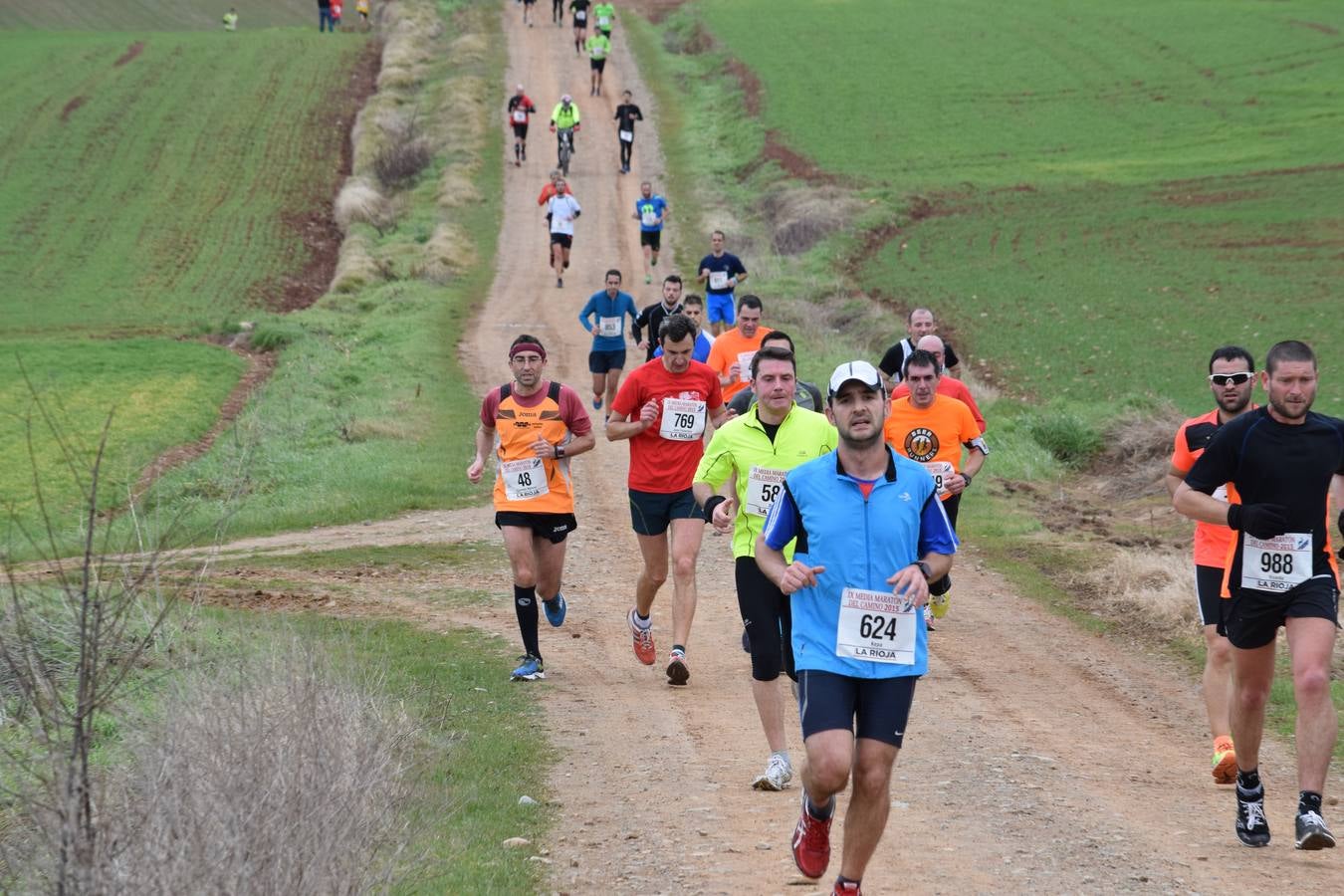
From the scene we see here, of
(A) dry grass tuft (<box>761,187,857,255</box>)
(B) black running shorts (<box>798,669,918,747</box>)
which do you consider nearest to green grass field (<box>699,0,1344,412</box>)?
(A) dry grass tuft (<box>761,187,857,255</box>)

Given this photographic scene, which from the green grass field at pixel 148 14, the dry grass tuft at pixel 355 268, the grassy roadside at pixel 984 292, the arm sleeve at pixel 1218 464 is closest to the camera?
the arm sleeve at pixel 1218 464

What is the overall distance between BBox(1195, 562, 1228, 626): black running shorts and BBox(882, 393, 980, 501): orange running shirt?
280cm

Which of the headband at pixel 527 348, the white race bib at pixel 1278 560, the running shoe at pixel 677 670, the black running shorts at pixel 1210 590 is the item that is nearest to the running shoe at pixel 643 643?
the running shoe at pixel 677 670

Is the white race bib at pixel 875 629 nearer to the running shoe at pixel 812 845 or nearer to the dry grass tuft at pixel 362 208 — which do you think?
the running shoe at pixel 812 845

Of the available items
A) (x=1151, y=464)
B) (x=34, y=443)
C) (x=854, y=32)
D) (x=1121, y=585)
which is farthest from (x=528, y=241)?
(x=854, y=32)

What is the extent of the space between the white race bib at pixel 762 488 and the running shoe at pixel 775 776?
4.25 ft

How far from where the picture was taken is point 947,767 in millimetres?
9055

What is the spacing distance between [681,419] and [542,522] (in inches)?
47.0

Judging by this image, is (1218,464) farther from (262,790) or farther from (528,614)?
(528,614)

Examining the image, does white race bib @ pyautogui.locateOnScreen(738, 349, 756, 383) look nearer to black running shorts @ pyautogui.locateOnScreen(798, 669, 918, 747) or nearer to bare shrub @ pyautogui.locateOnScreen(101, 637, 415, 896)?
bare shrub @ pyautogui.locateOnScreen(101, 637, 415, 896)

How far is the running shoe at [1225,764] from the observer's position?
8.88m

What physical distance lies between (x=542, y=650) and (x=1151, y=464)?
418 inches

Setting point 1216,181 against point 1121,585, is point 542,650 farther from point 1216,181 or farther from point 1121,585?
point 1216,181

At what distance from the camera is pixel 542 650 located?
40.6 feet
